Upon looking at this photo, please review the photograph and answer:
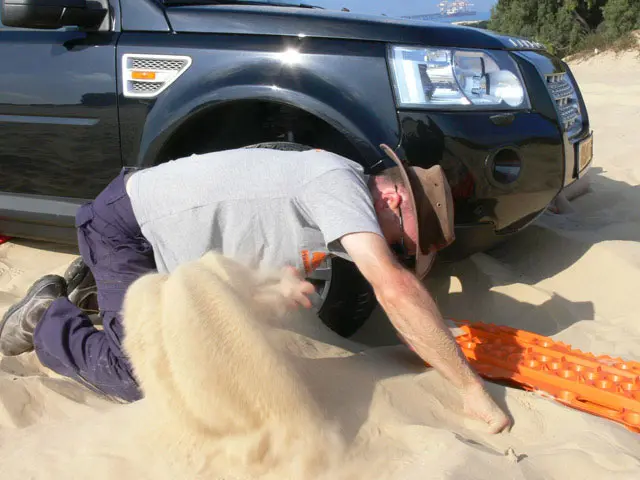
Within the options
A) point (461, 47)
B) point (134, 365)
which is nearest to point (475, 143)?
Result: point (461, 47)

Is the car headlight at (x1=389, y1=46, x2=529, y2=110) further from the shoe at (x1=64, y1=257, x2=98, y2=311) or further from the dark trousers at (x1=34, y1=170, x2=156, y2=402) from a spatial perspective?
the shoe at (x1=64, y1=257, x2=98, y2=311)

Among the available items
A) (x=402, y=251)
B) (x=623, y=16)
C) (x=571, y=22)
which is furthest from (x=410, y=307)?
(x=571, y=22)

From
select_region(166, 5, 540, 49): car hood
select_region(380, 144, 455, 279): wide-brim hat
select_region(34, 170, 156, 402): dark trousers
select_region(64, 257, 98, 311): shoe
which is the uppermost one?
select_region(166, 5, 540, 49): car hood

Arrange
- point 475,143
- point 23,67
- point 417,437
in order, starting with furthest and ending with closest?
1. point 23,67
2. point 475,143
3. point 417,437

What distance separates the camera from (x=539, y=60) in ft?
9.15

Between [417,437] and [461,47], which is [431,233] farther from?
[461,47]

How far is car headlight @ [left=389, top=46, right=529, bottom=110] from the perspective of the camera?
2406 mm

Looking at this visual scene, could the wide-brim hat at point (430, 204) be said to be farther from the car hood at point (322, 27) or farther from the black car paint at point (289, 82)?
the car hood at point (322, 27)

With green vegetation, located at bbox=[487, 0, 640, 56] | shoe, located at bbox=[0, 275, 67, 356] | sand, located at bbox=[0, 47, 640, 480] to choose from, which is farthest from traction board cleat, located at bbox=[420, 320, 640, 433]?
green vegetation, located at bbox=[487, 0, 640, 56]

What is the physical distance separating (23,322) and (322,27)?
5.68ft

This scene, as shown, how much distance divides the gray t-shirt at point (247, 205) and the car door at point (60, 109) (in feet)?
2.47

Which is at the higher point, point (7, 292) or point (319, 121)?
point (319, 121)

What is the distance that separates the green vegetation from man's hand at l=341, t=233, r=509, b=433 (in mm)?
12090

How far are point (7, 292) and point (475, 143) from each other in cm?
245
